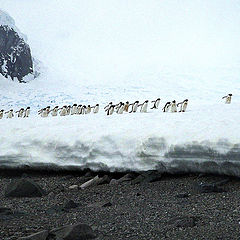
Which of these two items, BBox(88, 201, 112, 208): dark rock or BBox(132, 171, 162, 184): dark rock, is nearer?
BBox(88, 201, 112, 208): dark rock

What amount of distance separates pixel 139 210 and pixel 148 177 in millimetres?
1351

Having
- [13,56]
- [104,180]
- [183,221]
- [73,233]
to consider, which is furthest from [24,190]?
[13,56]

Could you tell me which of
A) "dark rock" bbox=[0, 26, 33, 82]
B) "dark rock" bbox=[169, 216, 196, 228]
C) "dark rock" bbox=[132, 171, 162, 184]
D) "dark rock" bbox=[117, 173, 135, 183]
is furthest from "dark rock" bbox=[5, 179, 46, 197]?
"dark rock" bbox=[0, 26, 33, 82]

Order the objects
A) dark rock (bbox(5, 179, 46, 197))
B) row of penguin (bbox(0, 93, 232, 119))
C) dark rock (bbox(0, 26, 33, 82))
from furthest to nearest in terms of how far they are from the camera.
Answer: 1. dark rock (bbox(0, 26, 33, 82))
2. row of penguin (bbox(0, 93, 232, 119))
3. dark rock (bbox(5, 179, 46, 197))

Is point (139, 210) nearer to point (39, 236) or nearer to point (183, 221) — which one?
point (183, 221)

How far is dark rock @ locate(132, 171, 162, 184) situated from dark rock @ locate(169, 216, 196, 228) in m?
1.66

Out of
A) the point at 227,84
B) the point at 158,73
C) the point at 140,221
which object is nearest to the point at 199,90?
the point at 227,84

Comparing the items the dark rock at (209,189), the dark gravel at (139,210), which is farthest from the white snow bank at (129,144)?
the dark rock at (209,189)

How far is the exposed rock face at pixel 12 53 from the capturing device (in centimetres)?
5366

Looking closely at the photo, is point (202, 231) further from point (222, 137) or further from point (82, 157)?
point (82, 157)

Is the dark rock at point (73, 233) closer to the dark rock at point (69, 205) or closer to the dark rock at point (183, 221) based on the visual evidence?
the dark rock at point (183, 221)

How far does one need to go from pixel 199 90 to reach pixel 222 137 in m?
28.5

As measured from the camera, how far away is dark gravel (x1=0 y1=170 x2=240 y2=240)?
277cm

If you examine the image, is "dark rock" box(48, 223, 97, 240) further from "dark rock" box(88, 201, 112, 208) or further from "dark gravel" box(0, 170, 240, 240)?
"dark rock" box(88, 201, 112, 208)
